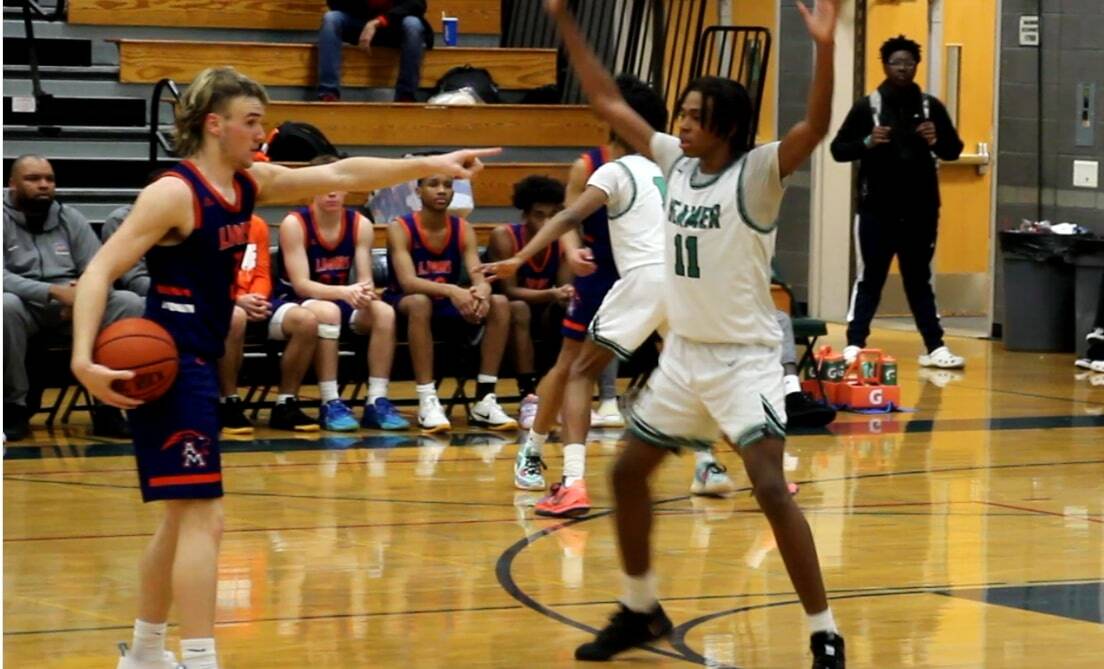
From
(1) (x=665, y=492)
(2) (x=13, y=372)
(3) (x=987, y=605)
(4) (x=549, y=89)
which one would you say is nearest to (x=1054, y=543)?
(3) (x=987, y=605)

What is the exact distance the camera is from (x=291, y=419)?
1019 cm

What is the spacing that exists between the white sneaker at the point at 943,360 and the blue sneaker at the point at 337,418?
15.5 ft

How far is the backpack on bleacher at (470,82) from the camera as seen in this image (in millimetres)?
14078

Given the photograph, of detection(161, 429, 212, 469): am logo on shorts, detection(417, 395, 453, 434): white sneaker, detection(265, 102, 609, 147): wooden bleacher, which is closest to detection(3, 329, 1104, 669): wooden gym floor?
detection(417, 395, 453, 434): white sneaker

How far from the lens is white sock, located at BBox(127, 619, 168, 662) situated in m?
4.79

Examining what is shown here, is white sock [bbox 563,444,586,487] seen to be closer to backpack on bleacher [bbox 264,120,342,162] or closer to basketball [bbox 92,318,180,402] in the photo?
basketball [bbox 92,318,180,402]

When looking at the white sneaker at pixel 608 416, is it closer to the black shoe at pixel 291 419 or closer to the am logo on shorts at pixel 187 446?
the black shoe at pixel 291 419

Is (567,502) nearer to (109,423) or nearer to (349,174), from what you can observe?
(349,174)

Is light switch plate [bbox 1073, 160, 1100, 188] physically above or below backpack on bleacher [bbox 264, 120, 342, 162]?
below

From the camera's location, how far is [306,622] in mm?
5754

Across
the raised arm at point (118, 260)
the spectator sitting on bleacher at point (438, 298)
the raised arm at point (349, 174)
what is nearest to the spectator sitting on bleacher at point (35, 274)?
the spectator sitting on bleacher at point (438, 298)

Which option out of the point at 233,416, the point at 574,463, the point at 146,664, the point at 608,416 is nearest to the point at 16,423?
the point at 233,416

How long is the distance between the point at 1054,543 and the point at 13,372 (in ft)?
16.8

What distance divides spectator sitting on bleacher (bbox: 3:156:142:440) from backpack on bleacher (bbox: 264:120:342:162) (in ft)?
7.88
